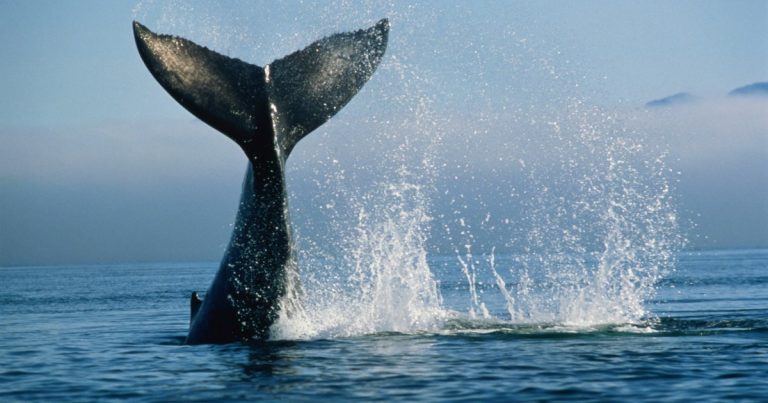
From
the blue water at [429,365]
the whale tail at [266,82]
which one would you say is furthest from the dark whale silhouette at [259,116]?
the blue water at [429,365]

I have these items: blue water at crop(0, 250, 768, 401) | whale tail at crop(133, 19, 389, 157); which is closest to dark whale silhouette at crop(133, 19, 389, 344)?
whale tail at crop(133, 19, 389, 157)

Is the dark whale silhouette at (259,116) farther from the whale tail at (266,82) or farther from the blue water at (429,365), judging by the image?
the blue water at (429,365)

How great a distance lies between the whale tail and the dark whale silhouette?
0.04ft

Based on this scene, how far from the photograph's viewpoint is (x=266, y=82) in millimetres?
12359

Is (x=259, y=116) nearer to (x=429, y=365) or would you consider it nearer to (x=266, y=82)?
(x=266, y=82)

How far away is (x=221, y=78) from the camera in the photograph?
38.7ft

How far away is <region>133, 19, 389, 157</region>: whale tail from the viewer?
11.3 metres

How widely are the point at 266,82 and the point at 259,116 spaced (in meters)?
0.54

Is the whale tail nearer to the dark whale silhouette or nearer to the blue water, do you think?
the dark whale silhouette

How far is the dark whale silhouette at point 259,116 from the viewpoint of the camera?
453 inches

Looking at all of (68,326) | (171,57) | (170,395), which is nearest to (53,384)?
(170,395)

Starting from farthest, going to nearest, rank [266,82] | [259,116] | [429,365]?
[266,82] < [259,116] < [429,365]

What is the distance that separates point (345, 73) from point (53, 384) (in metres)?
5.18

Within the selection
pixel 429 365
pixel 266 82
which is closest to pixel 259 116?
pixel 266 82
